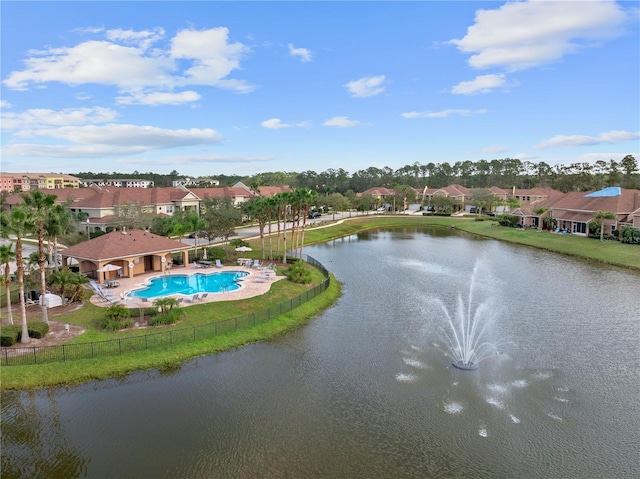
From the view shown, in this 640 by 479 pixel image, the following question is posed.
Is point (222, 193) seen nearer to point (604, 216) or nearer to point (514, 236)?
point (514, 236)

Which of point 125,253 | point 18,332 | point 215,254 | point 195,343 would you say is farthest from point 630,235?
point 18,332

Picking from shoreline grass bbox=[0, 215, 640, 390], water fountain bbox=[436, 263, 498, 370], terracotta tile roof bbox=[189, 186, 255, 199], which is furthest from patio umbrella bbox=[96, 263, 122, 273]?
terracotta tile roof bbox=[189, 186, 255, 199]

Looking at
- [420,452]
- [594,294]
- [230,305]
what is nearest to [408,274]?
[594,294]

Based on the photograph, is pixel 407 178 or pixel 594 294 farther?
pixel 407 178

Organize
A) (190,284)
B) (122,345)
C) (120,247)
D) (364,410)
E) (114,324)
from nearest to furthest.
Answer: (364,410) < (122,345) < (114,324) < (190,284) < (120,247)

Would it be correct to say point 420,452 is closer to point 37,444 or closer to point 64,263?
point 37,444

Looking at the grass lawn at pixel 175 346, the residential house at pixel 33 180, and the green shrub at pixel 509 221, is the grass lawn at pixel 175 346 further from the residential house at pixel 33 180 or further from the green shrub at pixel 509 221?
the residential house at pixel 33 180
